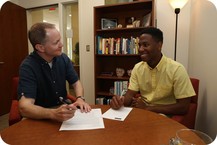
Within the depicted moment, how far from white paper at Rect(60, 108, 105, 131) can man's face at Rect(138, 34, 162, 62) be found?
702 millimetres

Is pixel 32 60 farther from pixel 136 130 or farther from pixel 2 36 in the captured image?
pixel 2 36

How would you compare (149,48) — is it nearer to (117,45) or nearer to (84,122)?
(84,122)

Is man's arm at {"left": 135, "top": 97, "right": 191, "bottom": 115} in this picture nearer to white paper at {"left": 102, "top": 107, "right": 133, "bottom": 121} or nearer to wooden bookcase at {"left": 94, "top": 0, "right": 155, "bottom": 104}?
white paper at {"left": 102, "top": 107, "right": 133, "bottom": 121}

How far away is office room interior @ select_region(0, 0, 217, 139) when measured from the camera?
58.8 inches

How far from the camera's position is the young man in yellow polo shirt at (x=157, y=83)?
138 centimetres

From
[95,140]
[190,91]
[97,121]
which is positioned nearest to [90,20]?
[190,91]

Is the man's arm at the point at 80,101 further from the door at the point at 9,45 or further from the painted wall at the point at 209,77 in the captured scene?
the door at the point at 9,45

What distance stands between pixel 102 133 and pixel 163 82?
82 cm

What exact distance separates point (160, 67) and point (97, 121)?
775 mm

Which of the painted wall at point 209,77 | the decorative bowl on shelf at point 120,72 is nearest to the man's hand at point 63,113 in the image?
the painted wall at point 209,77

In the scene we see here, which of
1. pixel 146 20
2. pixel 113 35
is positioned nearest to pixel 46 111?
pixel 146 20

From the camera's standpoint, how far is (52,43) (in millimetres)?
1382

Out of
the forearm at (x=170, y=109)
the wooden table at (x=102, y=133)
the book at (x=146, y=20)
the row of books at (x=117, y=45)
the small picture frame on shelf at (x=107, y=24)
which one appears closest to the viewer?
the wooden table at (x=102, y=133)

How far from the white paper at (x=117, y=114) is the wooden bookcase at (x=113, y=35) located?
1.57 metres
